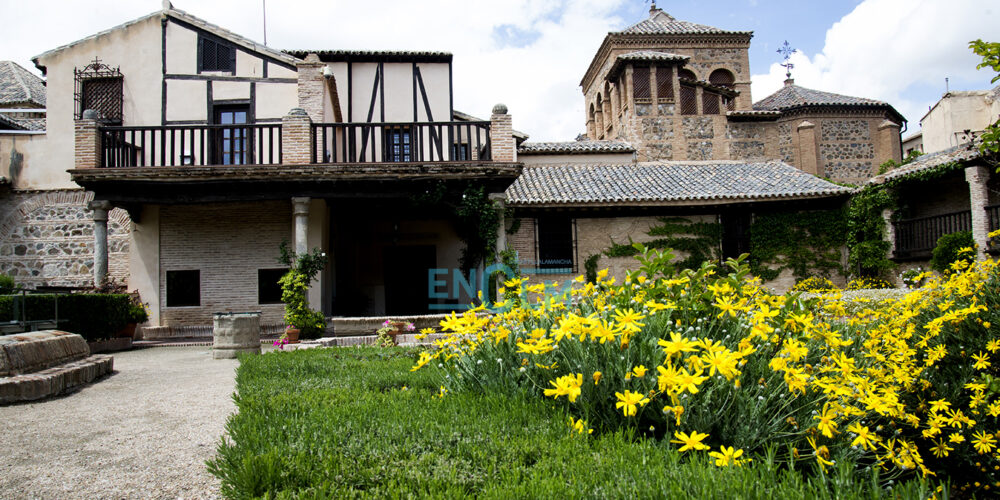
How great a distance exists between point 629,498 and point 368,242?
50.8 feet

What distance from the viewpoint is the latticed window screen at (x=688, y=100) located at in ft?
71.8

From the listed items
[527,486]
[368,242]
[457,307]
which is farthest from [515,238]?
[527,486]

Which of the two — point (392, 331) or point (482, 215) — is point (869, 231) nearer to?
point (482, 215)

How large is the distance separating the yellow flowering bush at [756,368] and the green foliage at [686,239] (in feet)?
37.3

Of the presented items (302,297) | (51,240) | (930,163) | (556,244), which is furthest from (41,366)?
(930,163)

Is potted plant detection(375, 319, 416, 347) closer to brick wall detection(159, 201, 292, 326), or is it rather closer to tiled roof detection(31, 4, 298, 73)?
brick wall detection(159, 201, 292, 326)

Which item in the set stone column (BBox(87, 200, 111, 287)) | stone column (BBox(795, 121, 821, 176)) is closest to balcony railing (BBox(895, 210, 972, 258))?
stone column (BBox(795, 121, 821, 176))

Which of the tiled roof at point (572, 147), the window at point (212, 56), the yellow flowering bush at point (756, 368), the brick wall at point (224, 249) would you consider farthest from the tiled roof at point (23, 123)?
the yellow flowering bush at point (756, 368)

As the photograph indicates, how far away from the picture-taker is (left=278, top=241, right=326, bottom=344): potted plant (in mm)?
10914

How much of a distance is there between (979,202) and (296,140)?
15727 millimetres

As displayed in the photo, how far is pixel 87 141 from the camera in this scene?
1137 cm

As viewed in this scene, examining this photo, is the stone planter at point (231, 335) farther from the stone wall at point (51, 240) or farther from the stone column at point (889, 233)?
the stone column at point (889, 233)

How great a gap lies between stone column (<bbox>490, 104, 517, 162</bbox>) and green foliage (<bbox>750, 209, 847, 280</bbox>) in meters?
8.03

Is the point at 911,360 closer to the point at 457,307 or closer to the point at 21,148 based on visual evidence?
the point at 457,307
